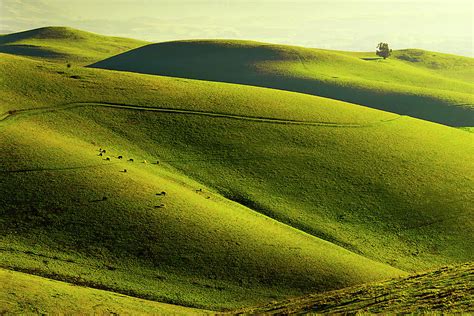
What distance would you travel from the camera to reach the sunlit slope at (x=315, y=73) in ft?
449

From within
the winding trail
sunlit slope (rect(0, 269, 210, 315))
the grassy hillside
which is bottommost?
sunlit slope (rect(0, 269, 210, 315))

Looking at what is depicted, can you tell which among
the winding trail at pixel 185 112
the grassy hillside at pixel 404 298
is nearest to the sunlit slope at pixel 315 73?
the winding trail at pixel 185 112

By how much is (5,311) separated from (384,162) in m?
48.2

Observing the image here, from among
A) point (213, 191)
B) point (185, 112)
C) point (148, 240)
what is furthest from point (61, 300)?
point (185, 112)

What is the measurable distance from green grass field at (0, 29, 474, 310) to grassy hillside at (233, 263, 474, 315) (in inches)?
298

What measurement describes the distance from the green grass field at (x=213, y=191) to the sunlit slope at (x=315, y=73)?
53930mm

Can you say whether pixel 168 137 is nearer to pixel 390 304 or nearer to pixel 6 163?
pixel 6 163

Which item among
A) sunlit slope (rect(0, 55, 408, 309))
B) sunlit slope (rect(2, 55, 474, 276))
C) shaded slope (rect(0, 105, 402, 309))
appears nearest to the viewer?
shaded slope (rect(0, 105, 402, 309))

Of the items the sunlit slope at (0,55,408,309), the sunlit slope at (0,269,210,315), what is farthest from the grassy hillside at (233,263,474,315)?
the sunlit slope at (0,55,408,309)

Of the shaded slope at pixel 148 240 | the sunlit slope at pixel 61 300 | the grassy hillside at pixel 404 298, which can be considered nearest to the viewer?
the grassy hillside at pixel 404 298

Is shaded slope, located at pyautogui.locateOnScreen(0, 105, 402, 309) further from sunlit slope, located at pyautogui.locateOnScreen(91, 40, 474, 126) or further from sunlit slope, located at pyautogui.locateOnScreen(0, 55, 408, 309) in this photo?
sunlit slope, located at pyautogui.locateOnScreen(91, 40, 474, 126)

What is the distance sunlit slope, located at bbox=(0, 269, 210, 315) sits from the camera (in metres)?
→ 30.4

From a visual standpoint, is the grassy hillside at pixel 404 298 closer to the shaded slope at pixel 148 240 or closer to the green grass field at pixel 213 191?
the shaded slope at pixel 148 240

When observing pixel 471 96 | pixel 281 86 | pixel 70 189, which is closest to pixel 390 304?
pixel 70 189
